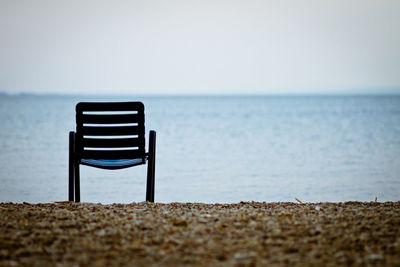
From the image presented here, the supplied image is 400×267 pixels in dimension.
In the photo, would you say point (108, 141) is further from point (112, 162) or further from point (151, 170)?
point (151, 170)

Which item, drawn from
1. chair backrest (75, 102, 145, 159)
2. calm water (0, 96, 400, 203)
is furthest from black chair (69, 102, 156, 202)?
calm water (0, 96, 400, 203)

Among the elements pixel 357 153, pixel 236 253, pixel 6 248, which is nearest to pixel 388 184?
pixel 357 153

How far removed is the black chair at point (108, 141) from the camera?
4.30 metres

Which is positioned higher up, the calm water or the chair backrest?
the chair backrest

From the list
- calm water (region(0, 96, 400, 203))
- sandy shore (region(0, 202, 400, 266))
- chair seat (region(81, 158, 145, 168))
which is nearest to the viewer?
sandy shore (region(0, 202, 400, 266))

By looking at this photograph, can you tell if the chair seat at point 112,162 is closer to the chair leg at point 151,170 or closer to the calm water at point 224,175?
the chair leg at point 151,170

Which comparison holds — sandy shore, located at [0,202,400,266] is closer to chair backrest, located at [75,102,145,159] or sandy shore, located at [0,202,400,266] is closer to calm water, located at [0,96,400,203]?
chair backrest, located at [75,102,145,159]

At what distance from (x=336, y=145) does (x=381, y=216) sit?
45.6 ft

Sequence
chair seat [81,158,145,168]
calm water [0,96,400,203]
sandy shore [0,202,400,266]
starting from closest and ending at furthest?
sandy shore [0,202,400,266], chair seat [81,158,145,168], calm water [0,96,400,203]

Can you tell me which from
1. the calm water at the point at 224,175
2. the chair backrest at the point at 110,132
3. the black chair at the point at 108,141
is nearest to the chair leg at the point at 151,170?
the black chair at the point at 108,141

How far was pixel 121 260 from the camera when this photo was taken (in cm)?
229

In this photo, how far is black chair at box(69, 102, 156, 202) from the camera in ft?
14.1

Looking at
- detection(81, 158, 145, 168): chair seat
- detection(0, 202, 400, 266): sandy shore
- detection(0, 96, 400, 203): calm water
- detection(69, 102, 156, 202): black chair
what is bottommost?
detection(0, 96, 400, 203): calm water

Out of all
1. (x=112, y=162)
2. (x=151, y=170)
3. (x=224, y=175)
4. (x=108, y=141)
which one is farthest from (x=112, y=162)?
(x=224, y=175)
